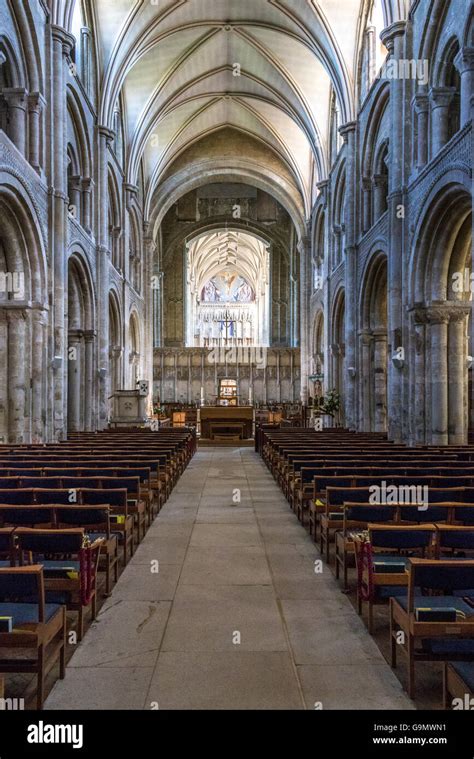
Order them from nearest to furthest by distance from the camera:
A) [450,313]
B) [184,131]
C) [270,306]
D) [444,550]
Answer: [444,550], [450,313], [184,131], [270,306]

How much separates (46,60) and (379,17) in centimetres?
Answer: 1194

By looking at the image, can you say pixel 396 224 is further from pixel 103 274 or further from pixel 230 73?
pixel 230 73

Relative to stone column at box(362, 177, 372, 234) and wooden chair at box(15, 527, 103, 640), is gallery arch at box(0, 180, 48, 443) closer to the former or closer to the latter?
wooden chair at box(15, 527, 103, 640)

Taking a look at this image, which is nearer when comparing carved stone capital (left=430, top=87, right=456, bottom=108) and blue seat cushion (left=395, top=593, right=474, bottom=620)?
blue seat cushion (left=395, top=593, right=474, bottom=620)

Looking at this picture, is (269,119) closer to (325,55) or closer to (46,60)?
(325,55)

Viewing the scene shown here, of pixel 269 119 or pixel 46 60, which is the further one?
pixel 269 119

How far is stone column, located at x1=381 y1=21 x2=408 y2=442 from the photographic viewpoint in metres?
16.7

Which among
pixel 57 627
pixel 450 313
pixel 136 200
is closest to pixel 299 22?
pixel 136 200

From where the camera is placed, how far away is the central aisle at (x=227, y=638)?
3678 millimetres

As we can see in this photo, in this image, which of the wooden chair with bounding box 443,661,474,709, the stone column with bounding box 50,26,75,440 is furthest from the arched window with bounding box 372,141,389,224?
the wooden chair with bounding box 443,661,474,709

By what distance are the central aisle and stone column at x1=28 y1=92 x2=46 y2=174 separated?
12.3 m

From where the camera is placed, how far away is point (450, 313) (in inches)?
617

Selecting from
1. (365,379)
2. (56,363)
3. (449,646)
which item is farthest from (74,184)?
(449,646)

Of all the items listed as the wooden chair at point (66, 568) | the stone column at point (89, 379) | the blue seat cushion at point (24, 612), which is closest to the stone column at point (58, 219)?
the stone column at point (89, 379)
